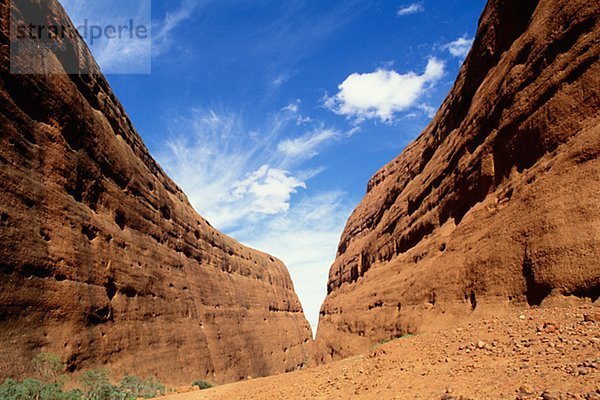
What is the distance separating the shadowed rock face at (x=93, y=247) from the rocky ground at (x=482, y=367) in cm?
768

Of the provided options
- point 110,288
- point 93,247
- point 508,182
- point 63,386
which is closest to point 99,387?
point 63,386

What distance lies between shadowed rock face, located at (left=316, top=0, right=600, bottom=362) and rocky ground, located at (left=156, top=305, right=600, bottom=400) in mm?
1597

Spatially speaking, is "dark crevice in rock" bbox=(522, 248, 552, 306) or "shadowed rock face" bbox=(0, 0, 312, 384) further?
"shadowed rock face" bbox=(0, 0, 312, 384)

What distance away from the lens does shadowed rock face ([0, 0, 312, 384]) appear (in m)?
13.8

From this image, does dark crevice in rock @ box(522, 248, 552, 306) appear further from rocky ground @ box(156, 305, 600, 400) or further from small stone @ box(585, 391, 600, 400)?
small stone @ box(585, 391, 600, 400)

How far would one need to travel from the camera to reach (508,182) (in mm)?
13883

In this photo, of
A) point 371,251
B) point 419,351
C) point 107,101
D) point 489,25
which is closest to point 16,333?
point 419,351

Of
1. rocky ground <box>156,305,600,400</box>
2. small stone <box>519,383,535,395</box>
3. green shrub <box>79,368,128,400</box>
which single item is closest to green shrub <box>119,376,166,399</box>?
green shrub <box>79,368,128,400</box>

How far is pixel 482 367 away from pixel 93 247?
54.8 ft

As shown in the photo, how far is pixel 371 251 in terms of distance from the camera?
109 feet

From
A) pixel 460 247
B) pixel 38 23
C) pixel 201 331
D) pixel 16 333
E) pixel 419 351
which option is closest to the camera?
pixel 419 351

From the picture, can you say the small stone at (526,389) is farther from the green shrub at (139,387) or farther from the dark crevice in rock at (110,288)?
the dark crevice in rock at (110,288)

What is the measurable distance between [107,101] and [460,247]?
20.4 metres

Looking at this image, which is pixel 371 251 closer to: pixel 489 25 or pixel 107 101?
pixel 489 25
